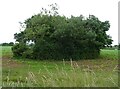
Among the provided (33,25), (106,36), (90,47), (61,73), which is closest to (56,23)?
(33,25)

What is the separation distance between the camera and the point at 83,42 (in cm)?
3234

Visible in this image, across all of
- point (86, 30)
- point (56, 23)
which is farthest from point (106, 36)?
point (56, 23)

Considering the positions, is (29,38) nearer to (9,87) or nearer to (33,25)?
(33,25)

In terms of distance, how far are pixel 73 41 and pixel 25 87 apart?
2742 cm

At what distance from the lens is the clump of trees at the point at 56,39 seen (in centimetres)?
3116

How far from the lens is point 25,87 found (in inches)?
197

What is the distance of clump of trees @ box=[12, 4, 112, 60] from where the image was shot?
102ft

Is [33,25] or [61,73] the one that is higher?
[33,25]

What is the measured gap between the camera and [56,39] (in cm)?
3191

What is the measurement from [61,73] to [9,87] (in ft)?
2.72

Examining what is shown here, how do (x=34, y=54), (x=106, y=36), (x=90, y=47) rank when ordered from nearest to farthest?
(x=34, y=54) < (x=90, y=47) < (x=106, y=36)

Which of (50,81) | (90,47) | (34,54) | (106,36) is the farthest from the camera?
(106,36)

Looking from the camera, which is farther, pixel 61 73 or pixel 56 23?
pixel 56 23

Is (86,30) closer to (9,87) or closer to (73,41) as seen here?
(73,41)
